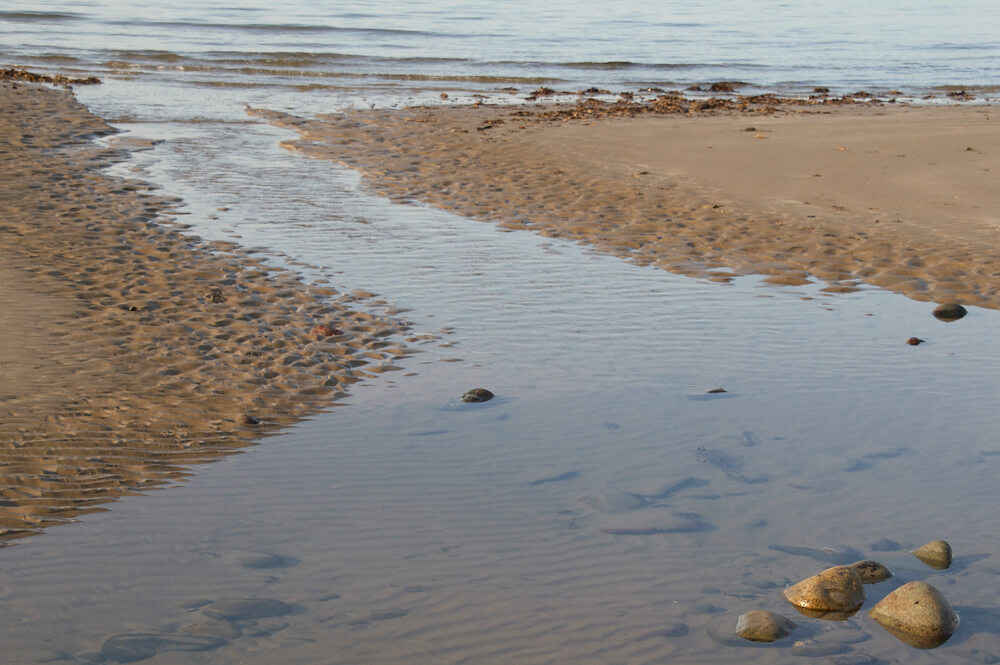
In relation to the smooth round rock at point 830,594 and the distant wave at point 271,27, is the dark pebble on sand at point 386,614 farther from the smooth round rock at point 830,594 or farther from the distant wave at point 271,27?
the distant wave at point 271,27

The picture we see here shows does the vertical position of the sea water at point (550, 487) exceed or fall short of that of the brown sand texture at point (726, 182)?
it falls short

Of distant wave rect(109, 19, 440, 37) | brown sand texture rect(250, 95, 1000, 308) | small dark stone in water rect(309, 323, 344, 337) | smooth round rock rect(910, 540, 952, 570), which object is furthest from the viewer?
distant wave rect(109, 19, 440, 37)

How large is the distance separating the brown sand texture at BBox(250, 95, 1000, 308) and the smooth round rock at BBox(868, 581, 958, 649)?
421 cm

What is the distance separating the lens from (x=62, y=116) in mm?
14266

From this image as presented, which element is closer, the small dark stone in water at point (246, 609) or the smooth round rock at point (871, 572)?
the small dark stone in water at point (246, 609)

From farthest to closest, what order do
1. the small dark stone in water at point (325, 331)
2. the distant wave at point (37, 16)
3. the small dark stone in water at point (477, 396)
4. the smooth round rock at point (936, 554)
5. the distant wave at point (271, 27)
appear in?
the distant wave at point (271, 27), the distant wave at point (37, 16), the small dark stone in water at point (325, 331), the small dark stone in water at point (477, 396), the smooth round rock at point (936, 554)

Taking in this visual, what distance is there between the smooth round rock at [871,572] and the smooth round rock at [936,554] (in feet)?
0.61

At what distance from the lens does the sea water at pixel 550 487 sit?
3.16m

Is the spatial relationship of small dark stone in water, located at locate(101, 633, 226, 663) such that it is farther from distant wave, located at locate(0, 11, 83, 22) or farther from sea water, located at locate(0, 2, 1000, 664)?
distant wave, located at locate(0, 11, 83, 22)

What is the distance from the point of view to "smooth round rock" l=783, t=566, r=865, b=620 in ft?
10.7

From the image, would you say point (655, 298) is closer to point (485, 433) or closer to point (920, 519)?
point (485, 433)

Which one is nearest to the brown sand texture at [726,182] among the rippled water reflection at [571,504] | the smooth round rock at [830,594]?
the rippled water reflection at [571,504]

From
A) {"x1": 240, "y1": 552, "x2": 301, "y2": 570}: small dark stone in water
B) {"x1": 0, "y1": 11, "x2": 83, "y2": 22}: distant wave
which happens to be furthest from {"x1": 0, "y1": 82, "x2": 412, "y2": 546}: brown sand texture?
{"x1": 0, "y1": 11, "x2": 83, "y2": 22}: distant wave

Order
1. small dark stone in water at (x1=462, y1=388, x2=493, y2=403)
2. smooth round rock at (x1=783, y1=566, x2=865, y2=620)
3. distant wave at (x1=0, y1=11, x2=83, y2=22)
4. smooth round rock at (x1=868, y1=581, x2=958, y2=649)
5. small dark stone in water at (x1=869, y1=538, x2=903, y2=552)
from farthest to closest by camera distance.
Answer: distant wave at (x1=0, y1=11, x2=83, y2=22)
small dark stone in water at (x1=462, y1=388, x2=493, y2=403)
small dark stone in water at (x1=869, y1=538, x2=903, y2=552)
smooth round rock at (x1=783, y1=566, x2=865, y2=620)
smooth round rock at (x1=868, y1=581, x2=958, y2=649)
